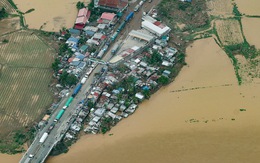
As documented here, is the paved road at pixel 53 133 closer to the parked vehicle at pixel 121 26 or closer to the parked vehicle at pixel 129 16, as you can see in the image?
the parked vehicle at pixel 121 26

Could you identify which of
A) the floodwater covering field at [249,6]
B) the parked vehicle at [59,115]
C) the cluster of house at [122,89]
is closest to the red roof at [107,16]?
the cluster of house at [122,89]

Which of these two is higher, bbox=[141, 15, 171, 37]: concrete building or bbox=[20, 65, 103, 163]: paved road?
bbox=[141, 15, 171, 37]: concrete building

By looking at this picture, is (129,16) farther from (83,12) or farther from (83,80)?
(83,80)

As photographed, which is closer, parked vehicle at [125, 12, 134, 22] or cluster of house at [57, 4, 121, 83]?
cluster of house at [57, 4, 121, 83]

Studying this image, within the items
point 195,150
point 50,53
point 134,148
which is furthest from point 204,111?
point 50,53

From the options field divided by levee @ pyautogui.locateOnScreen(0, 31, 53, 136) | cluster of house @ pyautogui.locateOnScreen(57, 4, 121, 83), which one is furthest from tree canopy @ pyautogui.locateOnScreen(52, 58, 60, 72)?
field divided by levee @ pyautogui.locateOnScreen(0, 31, 53, 136)

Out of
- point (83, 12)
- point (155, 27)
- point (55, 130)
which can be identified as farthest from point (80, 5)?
point (55, 130)

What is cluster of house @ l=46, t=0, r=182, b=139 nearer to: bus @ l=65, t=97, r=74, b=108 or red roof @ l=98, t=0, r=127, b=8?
red roof @ l=98, t=0, r=127, b=8
